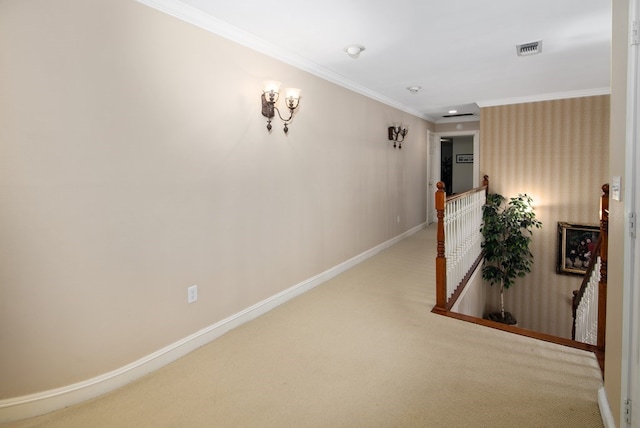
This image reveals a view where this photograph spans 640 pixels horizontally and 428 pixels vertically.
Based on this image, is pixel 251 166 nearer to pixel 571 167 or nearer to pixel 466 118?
pixel 571 167

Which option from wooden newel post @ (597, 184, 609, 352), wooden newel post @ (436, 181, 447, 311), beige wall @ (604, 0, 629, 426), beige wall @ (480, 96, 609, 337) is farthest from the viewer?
beige wall @ (480, 96, 609, 337)

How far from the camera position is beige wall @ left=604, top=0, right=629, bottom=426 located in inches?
59.0

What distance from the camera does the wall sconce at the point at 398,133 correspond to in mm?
5363

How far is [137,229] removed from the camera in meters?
2.14

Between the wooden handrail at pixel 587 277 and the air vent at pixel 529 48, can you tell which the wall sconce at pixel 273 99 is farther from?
the wooden handrail at pixel 587 277

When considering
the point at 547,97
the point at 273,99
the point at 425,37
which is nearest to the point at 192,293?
the point at 273,99

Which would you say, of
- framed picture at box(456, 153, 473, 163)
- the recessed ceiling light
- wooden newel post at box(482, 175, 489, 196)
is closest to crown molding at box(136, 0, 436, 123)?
the recessed ceiling light

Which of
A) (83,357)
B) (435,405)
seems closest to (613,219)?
(435,405)

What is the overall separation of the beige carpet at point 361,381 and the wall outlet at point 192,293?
1.21 ft

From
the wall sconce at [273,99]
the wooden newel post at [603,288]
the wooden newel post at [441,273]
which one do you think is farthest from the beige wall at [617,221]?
the wall sconce at [273,99]

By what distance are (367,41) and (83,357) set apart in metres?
3.04

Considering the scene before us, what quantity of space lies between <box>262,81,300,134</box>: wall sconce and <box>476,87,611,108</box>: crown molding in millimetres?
3763

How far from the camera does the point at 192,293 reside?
8.15 ft

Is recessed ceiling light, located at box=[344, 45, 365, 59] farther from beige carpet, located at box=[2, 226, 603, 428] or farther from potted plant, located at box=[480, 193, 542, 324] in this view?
potted plant, located at box=[480, 193, 542, 324]
